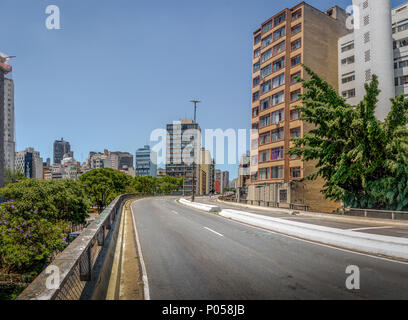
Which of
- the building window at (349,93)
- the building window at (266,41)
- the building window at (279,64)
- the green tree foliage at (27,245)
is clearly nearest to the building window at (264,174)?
the building window at (349,93)

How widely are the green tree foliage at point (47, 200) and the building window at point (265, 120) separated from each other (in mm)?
36863

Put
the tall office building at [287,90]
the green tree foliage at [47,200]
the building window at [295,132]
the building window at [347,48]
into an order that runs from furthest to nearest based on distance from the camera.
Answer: the building window at [295,132]
the building window at [347,48]
the tall office building at [287,90]
the green tree foliage at [47,200]

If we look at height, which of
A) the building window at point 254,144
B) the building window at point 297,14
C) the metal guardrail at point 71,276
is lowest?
the metal guardrail at point 71,276

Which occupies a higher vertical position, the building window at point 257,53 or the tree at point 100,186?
the building window at point 257,53

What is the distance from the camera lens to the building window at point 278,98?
54.5 meters

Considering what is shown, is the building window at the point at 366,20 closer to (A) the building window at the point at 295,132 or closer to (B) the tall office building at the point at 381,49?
(B) the tall office building at the point at 381,49

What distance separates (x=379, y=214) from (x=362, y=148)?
587 centimetres

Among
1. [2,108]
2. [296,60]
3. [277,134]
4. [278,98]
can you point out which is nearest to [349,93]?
[296,60]

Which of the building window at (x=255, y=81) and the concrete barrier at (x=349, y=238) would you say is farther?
the building window at (x=255, y=81)

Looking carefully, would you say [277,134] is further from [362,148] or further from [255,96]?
[362,148]

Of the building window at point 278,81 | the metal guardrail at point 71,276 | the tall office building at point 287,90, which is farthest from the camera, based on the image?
the building window at point 278,81

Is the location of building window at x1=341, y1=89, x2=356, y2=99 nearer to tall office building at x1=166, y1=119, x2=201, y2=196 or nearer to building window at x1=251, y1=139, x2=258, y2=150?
building window at x1=251, y1=139, x2=258, y2=150

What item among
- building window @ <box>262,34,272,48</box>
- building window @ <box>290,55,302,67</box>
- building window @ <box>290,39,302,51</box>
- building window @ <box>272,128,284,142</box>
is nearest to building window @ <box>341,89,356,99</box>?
building window @ <box>290,55,302,67</box>
